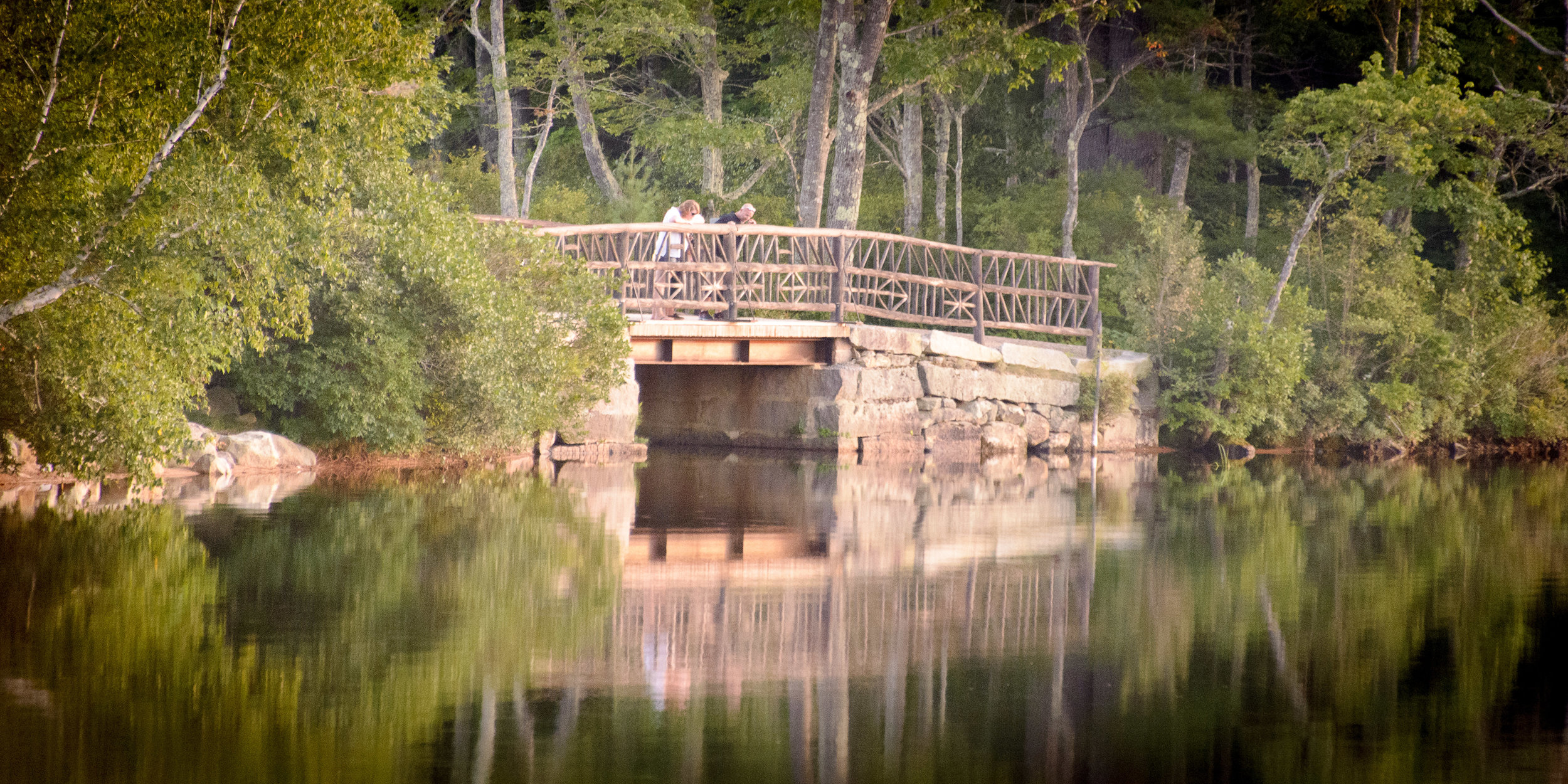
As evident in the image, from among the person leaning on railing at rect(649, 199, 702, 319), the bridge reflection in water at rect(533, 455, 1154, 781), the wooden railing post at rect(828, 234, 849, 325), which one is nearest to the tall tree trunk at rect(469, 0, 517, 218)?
the person leaning on railing at rect(649, 199, 702, 319)

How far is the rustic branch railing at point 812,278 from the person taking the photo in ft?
62.0

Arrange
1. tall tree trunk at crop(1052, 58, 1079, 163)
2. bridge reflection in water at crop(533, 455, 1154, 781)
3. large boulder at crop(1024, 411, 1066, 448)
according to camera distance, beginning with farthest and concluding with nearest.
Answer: tall tree trunk at crop(1052, 58, 1079, 163) < large boulder at crop(1024, 411, 1066, 448) < bridge reflection in water at crop(533, 455, 1154, 781)

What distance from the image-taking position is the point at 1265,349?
21484 mm

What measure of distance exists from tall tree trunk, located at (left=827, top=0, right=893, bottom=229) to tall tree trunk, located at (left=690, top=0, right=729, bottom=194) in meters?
4.36

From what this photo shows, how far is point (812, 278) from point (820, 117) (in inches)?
100

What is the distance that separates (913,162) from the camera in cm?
2595

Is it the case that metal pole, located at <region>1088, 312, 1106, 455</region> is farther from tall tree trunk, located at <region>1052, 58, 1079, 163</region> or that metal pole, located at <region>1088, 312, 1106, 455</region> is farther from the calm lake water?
the calm lake water

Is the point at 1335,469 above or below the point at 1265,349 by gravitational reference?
below

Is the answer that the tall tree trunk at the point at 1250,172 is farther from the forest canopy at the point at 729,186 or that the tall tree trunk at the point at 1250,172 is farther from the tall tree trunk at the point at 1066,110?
the tall tree trunk at the point at 1066,110

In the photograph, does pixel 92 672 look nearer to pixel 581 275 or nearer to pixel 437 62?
pixel 437 62

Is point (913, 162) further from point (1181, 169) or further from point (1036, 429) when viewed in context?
point (1036, 429)

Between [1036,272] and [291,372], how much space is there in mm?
10596

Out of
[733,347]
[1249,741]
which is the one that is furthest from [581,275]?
[1249,741]

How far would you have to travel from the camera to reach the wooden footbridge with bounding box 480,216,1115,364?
18.9 metres
